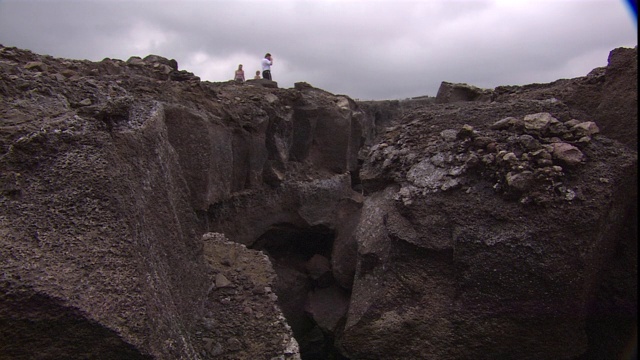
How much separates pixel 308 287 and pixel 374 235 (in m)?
1.89

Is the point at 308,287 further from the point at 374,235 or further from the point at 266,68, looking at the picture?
the point at 266,68

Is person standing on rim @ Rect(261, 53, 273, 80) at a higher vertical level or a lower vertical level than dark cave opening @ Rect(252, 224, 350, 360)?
higher

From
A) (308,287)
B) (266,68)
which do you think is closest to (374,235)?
(308,287)

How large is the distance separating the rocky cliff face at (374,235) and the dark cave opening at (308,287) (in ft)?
0.36

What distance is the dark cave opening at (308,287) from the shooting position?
4.69 m

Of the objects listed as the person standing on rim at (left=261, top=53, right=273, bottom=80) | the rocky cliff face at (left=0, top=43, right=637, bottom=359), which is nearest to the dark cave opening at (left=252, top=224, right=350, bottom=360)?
the rocky cliff face at (left=0, top=43, right=637, bottom=359)

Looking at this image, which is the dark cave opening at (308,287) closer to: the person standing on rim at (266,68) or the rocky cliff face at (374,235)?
the rocky cliff face at (374,235)

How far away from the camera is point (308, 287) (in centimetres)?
536

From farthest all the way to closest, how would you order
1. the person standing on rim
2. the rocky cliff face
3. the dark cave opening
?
the person standing on rim, the dark cave opening, the rocky cliff face

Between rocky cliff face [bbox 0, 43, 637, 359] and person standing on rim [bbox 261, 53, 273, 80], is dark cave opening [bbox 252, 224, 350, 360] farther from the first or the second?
person standing on rim [bbox 261, 53, 273, 80]

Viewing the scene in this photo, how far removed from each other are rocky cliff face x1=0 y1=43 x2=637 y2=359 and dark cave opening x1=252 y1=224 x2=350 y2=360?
110mm

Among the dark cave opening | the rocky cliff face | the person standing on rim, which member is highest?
the person standing on rim

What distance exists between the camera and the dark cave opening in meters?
4.69

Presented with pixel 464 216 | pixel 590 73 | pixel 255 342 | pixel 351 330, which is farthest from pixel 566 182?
pixel 255 342
